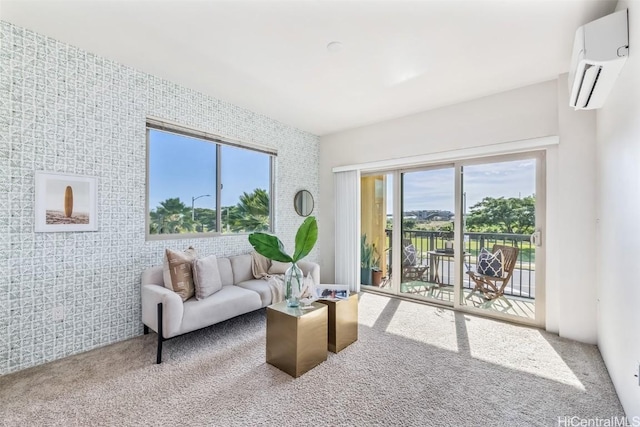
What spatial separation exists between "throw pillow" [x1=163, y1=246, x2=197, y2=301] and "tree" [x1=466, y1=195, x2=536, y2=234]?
336 centimetres

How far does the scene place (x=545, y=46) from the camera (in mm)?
2312

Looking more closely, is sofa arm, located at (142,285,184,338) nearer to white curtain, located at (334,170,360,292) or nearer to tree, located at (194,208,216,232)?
tree, located at (194,208,216,232)

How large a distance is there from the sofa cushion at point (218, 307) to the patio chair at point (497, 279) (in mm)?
2717

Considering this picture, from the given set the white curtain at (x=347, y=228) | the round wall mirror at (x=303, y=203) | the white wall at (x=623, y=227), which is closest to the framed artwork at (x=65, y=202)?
the round wall mirror at (x=303, y=203)

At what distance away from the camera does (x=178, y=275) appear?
8.55ft

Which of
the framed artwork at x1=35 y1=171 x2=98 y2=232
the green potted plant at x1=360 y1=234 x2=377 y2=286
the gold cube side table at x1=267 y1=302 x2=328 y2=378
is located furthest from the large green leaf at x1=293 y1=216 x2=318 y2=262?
the green potted plant at x1=360 y1=234 x2=377 y2=286

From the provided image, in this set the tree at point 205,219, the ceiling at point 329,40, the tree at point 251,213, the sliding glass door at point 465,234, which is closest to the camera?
the ceiling at point 329,40

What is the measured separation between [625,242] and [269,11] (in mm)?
2820

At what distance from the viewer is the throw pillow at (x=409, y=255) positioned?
4040 mm

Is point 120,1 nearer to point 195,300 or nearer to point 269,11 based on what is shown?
point 269,11

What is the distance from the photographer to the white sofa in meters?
2.30

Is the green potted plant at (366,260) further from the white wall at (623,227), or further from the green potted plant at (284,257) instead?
the white wall at (623,227)

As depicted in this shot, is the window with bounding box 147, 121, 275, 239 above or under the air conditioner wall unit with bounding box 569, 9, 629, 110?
under

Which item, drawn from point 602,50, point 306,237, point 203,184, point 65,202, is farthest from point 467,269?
point 65,202
